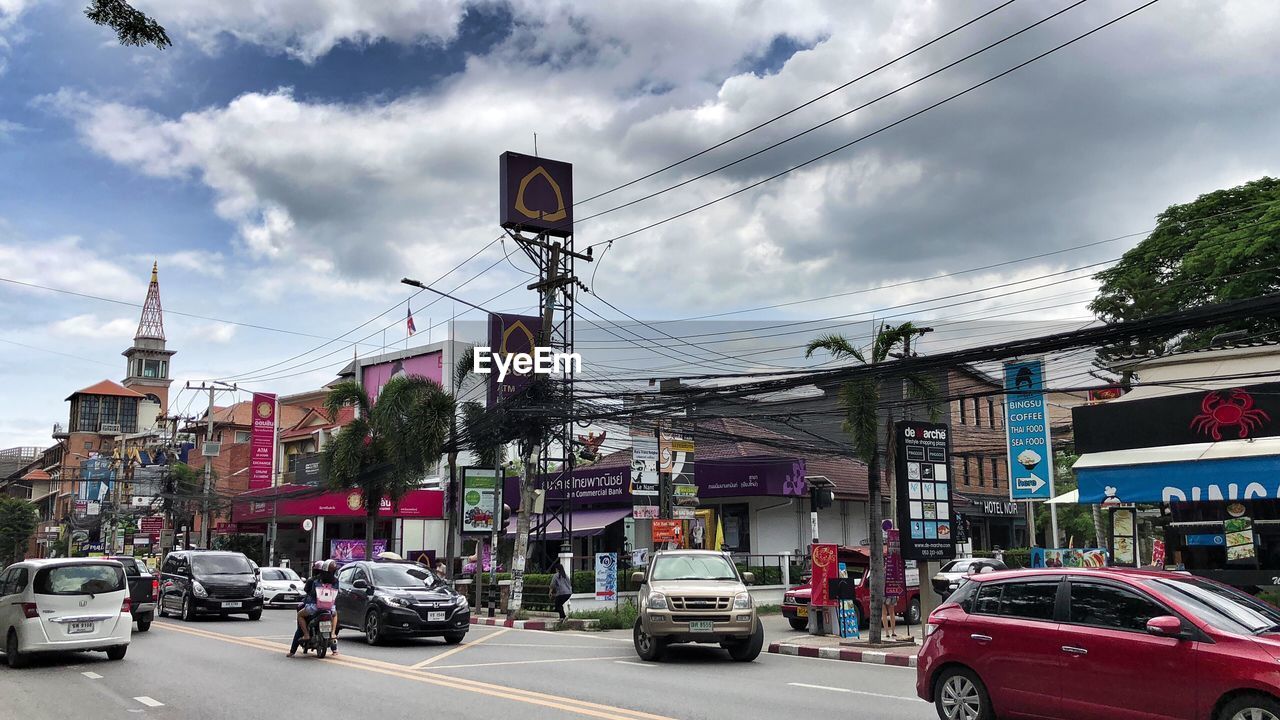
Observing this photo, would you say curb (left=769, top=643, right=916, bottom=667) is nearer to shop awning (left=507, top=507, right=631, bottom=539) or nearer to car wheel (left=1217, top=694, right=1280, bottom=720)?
car wheel (left=1217, top=694, right=1280, bottom=720)

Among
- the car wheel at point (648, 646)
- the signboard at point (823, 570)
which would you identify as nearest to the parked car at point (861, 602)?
the signboard at point (823, 570)

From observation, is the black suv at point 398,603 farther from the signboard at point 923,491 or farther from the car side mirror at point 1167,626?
the car side mirror at point 1167,626

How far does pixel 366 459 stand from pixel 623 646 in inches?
797

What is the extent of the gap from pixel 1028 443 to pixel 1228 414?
483 cm

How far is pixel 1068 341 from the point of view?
16.1 metres

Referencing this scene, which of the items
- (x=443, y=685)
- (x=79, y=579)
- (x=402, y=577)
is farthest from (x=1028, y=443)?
(x=79, y=579)

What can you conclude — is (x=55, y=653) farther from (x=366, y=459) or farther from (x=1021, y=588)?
(x=366, y=459)

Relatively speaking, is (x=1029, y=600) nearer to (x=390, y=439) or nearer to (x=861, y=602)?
(x=861, y=602)

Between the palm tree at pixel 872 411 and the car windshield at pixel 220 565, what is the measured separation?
16561 millimetres

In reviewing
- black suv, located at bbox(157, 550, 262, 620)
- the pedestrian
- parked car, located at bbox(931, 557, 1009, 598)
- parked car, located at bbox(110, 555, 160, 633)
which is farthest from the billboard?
parked car, located at bbox(931, 557, 1009, 598)

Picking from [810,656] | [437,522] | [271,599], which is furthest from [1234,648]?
[437,522]

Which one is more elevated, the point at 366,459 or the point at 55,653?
the point at 366,459

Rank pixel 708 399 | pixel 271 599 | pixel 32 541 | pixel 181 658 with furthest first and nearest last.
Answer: pixel 32 541 → pixel 271 599 → pixel 708 399 → pixel 181 658

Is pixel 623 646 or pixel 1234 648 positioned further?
pixel 623 646
